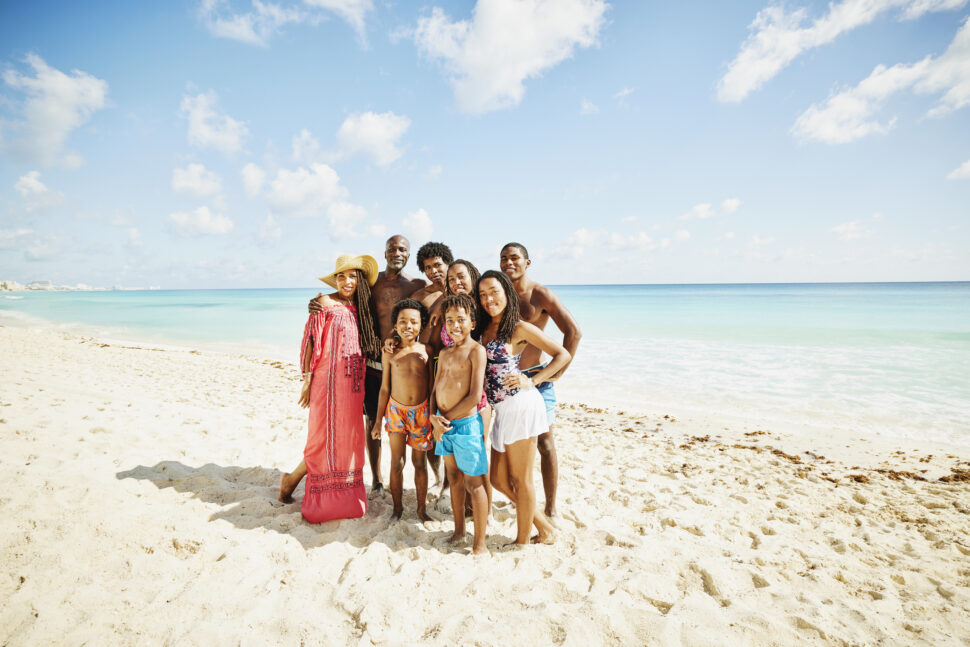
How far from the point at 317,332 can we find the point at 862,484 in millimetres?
5816

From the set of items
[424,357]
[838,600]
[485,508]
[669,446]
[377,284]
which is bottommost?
[669,446]

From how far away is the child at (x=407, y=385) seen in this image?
3121 millimetres

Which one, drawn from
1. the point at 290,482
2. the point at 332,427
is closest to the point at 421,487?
the point at 332,427

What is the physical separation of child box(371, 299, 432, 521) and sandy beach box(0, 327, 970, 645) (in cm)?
78

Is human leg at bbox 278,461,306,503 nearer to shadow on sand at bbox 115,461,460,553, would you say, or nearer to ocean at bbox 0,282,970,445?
shadow on sand at bbox 115,461,460,553

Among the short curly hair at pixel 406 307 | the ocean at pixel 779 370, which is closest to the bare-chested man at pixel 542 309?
the short curly hair at pixel 406 307

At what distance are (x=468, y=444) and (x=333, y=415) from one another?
1.22 m

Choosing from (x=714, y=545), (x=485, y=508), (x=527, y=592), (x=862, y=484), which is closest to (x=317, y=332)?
(x=485, y=508)

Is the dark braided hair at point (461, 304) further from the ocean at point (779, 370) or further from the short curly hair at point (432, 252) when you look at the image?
the ocean at point (779, 370)

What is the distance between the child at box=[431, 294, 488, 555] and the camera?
9.19ft

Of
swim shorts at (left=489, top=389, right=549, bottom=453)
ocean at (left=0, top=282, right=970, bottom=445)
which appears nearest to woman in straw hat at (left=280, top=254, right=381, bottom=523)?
swim shorts at (left=489, top=389, right=549, bottom=453)

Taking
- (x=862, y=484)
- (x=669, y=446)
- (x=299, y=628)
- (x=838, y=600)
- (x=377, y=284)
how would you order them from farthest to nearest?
(x=669, y=446)
(x=862, y=484)
(x=377, y=284)
(x=838, y=600)
(x=299, y=628)

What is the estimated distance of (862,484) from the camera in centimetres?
450

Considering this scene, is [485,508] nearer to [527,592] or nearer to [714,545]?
[527,592]
